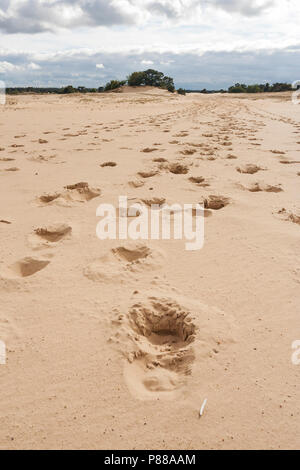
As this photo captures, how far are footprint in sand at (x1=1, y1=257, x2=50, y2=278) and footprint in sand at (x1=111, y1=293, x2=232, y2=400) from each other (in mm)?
791

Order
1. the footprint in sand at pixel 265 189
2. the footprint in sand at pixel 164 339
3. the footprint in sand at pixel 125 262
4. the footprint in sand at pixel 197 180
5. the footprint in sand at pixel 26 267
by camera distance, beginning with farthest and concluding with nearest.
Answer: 1. the footprint in sand at pixel 197 180
2. the footprint in sand at pixel 265 189
3. the footprint in sand at pixel 26 267
4. the footprint in sand at pixel 125 262
5. the footprint in sand at pixel 164 339

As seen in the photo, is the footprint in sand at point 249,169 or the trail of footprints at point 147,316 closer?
the trail of footprints at point 147,316

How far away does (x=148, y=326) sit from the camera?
182 cm

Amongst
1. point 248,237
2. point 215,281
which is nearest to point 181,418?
point 215,281

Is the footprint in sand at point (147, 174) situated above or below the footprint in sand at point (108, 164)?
below

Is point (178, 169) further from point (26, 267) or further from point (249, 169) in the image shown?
point (26, 267)

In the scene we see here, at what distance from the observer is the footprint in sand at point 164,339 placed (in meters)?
1.49

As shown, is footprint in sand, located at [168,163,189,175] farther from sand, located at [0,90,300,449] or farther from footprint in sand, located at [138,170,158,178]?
sand, located at [0,90,300,449]

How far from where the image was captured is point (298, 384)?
1.47 m

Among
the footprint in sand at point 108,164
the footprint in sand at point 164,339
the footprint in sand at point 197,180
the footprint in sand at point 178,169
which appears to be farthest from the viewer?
the footprint in sand at point 108,164

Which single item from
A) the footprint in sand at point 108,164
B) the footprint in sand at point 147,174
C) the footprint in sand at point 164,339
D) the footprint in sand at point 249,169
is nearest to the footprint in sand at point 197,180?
the footprint in sand at point 147,174

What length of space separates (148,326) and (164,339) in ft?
0.35

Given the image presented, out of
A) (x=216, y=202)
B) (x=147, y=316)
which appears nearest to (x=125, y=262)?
(x=147, y=316)

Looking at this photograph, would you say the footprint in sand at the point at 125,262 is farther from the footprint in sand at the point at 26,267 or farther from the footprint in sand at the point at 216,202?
the footprint in sand at the point at 216,202
